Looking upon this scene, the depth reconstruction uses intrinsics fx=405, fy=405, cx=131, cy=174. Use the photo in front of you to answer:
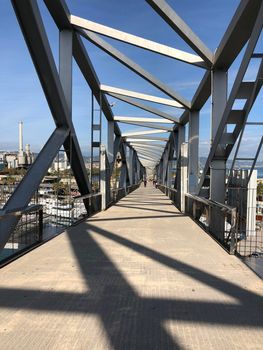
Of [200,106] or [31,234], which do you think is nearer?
[31,234]

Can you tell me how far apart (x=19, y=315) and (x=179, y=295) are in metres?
→ 1.67

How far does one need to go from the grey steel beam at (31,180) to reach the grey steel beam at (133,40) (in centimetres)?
304

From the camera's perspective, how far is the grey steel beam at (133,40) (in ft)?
38.0

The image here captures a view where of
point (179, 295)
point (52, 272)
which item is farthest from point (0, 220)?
point (179, 295)

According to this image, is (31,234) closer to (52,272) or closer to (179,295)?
(52,272)

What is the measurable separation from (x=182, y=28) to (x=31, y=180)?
208 inches

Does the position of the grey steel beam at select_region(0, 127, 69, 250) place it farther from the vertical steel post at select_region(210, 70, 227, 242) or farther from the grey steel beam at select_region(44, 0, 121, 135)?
the vertical steel post at select_region(210, 70, 227, 242)

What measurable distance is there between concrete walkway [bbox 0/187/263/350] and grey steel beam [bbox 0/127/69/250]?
59 cm

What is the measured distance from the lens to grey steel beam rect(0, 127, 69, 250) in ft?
21.6

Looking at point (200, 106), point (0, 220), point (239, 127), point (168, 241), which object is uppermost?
point (200, 106)

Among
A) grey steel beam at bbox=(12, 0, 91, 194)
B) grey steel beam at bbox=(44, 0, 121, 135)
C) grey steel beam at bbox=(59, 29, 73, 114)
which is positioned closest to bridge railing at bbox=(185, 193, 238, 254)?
grey steel beam at bbox=(12, 0, 91, 194)

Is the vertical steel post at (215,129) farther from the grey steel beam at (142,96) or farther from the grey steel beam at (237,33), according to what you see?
the grey steel beam at (142,96)

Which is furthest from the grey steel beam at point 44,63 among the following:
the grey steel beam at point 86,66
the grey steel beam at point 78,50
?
the grey steel beam at point 86,66

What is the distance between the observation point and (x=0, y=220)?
6051 mm
